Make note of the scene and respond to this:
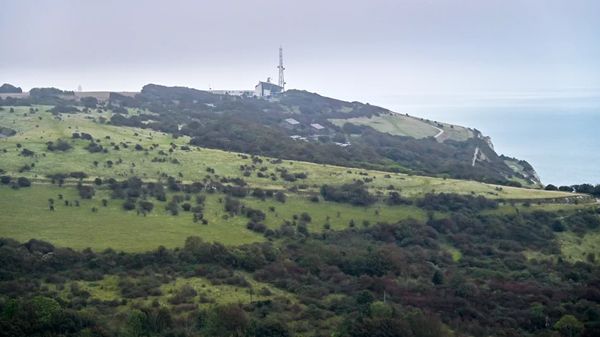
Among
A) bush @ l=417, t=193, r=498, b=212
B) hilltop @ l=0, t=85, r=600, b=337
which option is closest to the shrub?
hilltop @ l=0, t=85, r=600, b=337

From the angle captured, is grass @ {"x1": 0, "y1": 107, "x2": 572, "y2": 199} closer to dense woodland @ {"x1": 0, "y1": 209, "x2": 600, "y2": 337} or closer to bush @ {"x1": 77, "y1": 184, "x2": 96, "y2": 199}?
bush @ {"x1": 77, "y1": 184, "x2": 96, "y2": 199}

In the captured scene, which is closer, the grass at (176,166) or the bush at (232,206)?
the bush at (232,206)

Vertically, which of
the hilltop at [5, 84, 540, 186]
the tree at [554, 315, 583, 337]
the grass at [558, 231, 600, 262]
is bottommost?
the tree at [554, 315, 583, 337]

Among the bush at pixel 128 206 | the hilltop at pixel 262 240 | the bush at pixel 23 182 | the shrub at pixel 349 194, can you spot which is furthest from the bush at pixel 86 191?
the shrub at pixel 349 194

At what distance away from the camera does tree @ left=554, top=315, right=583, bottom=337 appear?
2830 cm

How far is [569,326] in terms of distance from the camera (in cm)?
2859

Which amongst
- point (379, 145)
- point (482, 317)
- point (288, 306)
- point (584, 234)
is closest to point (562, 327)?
point (482, 317)

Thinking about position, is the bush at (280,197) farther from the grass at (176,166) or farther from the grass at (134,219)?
the grass at (176,166)

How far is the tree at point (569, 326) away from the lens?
92.9 ft

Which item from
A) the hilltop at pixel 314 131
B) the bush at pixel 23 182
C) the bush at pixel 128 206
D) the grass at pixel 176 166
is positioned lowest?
the bush at pixel 128 206

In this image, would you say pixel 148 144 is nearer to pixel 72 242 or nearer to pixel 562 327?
pixel 72 242

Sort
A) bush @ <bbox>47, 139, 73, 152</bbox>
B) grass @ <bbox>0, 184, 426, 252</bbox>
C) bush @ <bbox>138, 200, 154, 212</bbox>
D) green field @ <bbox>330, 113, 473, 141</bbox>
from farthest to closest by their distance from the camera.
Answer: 1. green field @ <bbox>330, 113, 473, 141</bbox>
2. bush @ <bbox>47, 139, 73, 152</bbox>
3. bush @ <bbox>138, 200, 154, 212</bbox>
4. grass @ <bbox>0, 184, 426, 252</bbox>

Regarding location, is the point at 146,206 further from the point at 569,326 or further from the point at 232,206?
the point at 569,326

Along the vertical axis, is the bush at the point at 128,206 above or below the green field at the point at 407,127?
below
